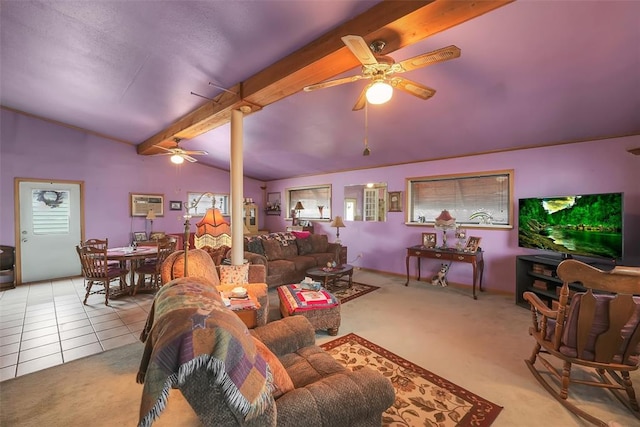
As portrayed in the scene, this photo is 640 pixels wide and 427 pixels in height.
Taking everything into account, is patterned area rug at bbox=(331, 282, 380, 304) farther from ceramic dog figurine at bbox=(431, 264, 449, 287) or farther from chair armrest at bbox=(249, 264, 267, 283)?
chair armrest at bbox=(249, 264, 267, 283)

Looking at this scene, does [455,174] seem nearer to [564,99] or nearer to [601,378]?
[564,99]

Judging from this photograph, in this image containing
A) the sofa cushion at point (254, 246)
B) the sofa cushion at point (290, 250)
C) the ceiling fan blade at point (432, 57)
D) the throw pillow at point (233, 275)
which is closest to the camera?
the ceiling fan blade at point (432, 57)

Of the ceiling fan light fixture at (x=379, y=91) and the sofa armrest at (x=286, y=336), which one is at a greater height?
the ceiling fan light fixture at (x=379, y=91)

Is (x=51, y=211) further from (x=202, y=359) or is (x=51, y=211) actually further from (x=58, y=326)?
(x=202, y=359)

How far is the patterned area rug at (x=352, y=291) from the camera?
13.8 ft

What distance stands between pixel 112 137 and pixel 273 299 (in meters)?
5.14

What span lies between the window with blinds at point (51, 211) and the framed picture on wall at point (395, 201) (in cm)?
659

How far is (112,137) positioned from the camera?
5898 millimetres

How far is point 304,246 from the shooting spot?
19.0ft

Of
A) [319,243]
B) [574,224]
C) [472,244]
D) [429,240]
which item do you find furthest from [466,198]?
[319,243]

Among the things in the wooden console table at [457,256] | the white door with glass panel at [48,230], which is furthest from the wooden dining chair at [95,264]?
the wooden console table at [457,256]

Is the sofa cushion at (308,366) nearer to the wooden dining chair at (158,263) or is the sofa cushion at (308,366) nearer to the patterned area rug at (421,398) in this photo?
the patterned area rug at (421,398)

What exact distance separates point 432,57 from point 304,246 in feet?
14.9

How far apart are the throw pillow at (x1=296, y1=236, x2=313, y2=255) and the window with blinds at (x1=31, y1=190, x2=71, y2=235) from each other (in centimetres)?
469
